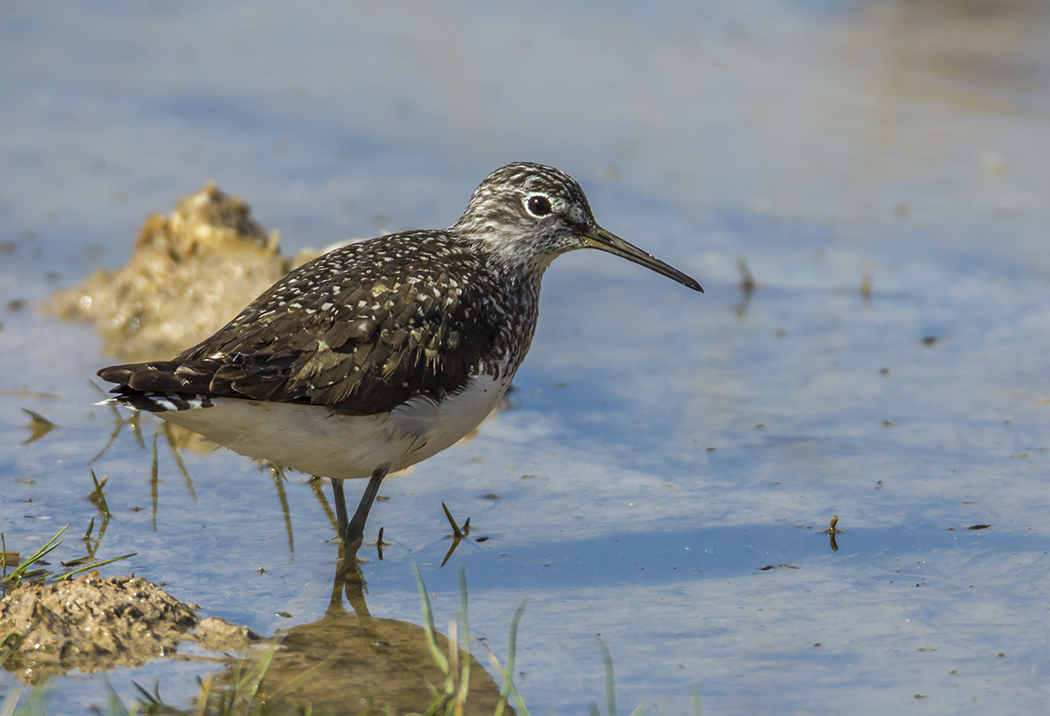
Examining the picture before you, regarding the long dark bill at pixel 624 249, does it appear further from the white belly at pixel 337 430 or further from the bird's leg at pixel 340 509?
the bird's leg at pixel 340 509

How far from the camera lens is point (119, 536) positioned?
5.40 m

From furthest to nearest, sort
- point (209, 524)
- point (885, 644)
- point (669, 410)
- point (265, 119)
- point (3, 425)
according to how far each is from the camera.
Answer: point (265, 119) < point (669, 410) < point (3, 425) < point (209, 524) < point (885, 644)

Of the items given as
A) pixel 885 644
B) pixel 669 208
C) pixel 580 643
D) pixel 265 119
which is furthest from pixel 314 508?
pixel 265 119

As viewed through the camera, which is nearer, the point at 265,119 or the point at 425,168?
the point at 425,168

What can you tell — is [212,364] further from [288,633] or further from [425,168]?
[425,168]

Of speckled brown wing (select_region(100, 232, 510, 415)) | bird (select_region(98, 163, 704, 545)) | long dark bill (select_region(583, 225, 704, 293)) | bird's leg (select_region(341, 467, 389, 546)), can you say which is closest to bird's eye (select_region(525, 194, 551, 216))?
long dark bill (select_region(583, 225, 704, 293))

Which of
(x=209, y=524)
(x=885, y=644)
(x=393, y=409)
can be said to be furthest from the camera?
(x=209, y=524)

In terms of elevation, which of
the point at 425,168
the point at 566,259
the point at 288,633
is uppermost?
the point at 425,168

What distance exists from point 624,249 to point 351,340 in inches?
73.4

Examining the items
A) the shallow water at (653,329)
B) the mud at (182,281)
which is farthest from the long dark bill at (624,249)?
the mud at (182,281)

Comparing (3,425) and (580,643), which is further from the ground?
(3,425)

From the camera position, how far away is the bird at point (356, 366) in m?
4.85

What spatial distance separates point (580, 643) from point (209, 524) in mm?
1801

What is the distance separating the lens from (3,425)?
20.9ft
